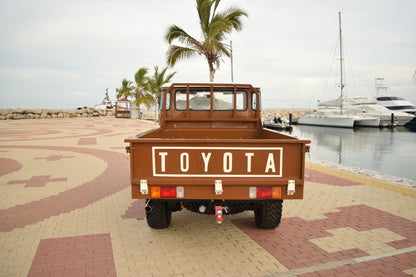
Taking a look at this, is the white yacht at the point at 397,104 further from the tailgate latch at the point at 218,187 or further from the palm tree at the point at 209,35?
the tailgate latch at the point at 218,187

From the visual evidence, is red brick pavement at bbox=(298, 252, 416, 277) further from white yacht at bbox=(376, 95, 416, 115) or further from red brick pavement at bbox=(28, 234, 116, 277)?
white yacht at bbox=(376, 95, 416, 115)

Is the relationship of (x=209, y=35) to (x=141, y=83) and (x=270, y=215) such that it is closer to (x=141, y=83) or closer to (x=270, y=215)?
(x=270, y=215)

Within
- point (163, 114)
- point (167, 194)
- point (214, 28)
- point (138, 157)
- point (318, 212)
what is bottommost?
point (318, 212)

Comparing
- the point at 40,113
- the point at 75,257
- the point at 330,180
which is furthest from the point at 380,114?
the point at 40,113

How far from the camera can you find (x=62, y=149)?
42.1ft

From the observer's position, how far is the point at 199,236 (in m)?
4.47

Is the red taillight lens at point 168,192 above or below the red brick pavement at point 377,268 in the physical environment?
above

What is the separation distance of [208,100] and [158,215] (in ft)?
7.91

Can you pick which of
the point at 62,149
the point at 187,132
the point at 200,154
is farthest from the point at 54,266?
the point at 62,149

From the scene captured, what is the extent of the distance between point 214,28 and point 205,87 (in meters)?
9.74

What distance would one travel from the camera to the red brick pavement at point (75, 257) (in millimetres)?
3418

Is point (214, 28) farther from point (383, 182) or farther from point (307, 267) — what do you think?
point (307, 267)

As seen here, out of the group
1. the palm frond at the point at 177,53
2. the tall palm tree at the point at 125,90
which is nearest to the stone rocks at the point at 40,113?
the tall palm tree at the point at 125,90

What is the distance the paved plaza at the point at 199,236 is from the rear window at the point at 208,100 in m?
2.06
